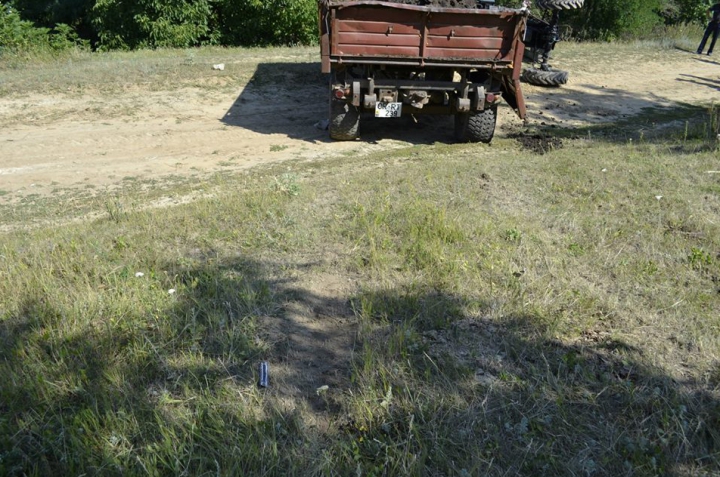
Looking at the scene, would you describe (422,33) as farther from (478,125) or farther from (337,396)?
(337,396)

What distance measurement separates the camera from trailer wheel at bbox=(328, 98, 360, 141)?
8945 mm

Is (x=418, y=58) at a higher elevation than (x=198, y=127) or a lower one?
higher

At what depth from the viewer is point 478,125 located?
9.05 meters

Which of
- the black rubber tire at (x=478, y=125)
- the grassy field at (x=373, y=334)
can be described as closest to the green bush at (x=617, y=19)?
the black rubber tire at (x=478, y=125)

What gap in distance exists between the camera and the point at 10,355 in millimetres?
3531

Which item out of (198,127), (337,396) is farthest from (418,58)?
(337,396)

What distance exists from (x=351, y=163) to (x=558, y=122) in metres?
4.45

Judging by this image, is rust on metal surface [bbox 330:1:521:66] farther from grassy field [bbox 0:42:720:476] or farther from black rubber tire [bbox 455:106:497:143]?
grassy field [bbox 0:42:720:476]

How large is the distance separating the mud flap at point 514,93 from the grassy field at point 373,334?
2896mm

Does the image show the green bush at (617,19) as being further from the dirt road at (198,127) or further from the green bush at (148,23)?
the green bush at (148,23)

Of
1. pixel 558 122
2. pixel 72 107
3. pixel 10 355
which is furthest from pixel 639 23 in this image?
A: pixel 10 355

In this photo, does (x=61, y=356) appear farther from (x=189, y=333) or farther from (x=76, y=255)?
(x=76, y=255)

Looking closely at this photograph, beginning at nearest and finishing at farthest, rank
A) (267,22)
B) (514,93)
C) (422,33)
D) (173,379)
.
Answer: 1. (173,379)
2. (422,33)
3. (514,93)
4. (267,22)

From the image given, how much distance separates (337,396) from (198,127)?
7880 millimetres
